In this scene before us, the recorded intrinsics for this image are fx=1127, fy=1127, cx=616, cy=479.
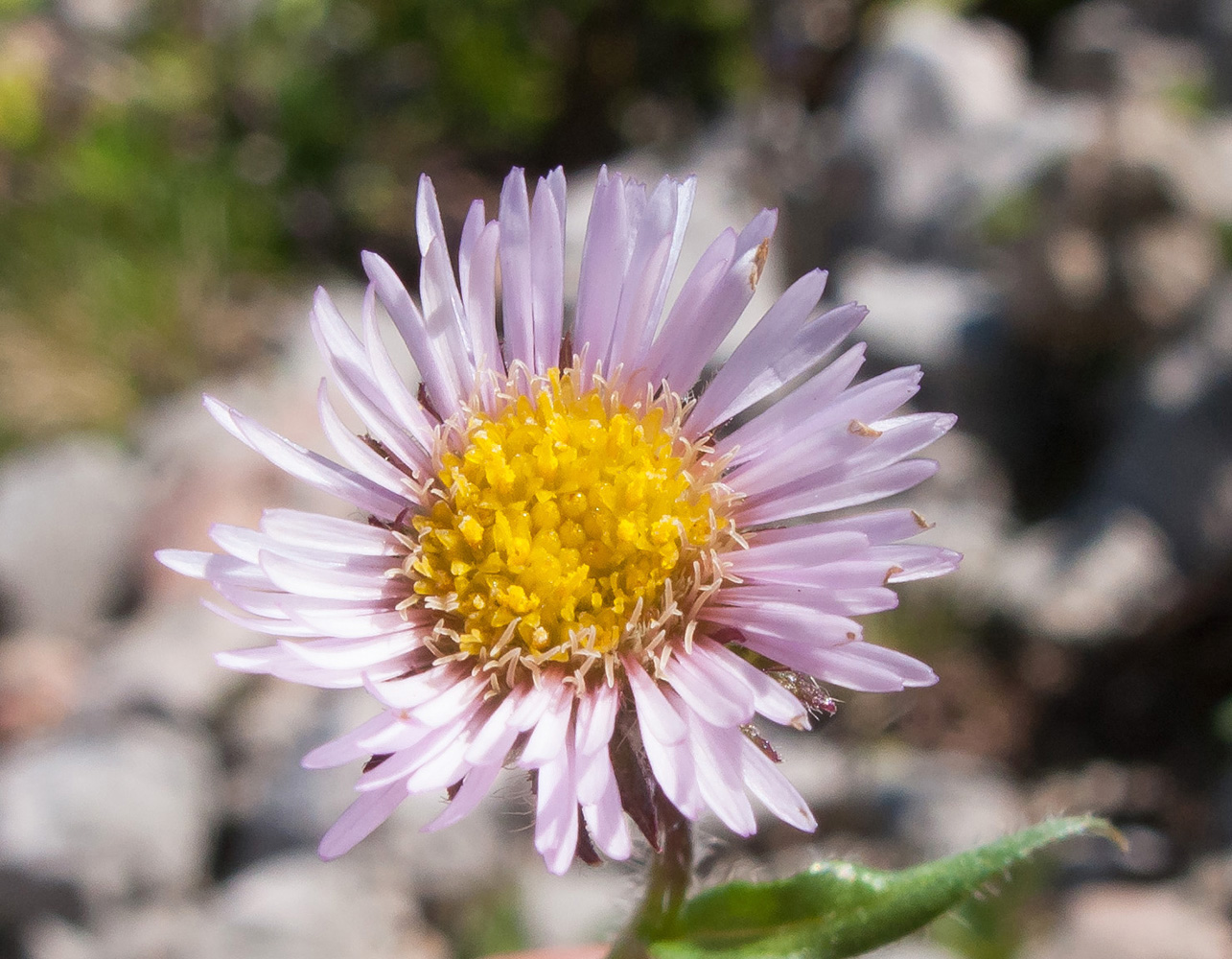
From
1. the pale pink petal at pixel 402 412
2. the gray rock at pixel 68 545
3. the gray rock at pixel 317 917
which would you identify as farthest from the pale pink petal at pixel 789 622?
the gray rock at pixel 68 545

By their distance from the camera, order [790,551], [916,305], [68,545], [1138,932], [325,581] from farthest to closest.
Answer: [68,545]
[916,305]
[1138,932]
[325,581]
[790,551]

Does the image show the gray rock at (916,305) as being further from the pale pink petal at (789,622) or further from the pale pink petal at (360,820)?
the pale pink petal at (360,820)

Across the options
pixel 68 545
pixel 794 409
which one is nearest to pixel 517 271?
pixel 794 409

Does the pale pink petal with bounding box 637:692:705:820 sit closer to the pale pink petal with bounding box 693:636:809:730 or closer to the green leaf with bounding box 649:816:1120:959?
the pale pink petal with bounding box 693:636:809:730

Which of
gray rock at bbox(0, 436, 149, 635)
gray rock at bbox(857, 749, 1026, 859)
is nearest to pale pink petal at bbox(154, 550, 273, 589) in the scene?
gray rock at bbox(857, 749, 1026, 859)

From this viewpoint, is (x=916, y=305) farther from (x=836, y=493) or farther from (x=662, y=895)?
(x=662, y=895)
